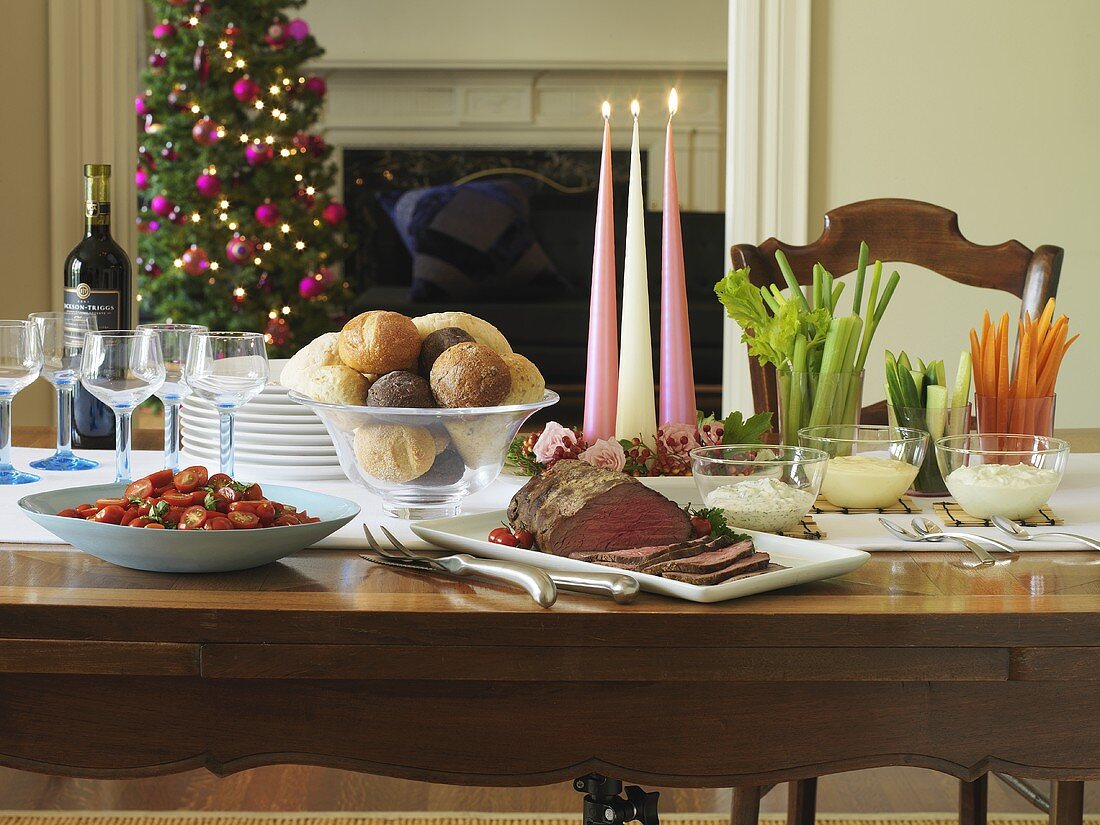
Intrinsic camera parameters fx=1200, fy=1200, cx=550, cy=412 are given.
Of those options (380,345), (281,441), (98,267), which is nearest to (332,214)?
(98,267)

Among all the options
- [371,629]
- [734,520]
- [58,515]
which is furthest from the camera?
[734,520]

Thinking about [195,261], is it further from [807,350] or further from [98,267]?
[807,350]

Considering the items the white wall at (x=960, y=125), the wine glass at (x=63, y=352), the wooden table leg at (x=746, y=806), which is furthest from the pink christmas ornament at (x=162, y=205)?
the wooden table leg at (x=746, y=806)

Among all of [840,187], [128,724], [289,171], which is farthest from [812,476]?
[289,171]

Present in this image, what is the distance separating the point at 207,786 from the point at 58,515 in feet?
4.51

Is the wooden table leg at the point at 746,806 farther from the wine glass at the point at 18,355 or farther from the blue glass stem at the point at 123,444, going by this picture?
the wine glass at the point at 18,355

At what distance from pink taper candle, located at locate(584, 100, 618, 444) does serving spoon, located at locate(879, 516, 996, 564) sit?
30 centimetres

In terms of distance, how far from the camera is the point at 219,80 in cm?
516

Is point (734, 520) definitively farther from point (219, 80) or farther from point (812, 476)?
point (219, 80)

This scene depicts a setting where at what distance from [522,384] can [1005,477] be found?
1.54 ft

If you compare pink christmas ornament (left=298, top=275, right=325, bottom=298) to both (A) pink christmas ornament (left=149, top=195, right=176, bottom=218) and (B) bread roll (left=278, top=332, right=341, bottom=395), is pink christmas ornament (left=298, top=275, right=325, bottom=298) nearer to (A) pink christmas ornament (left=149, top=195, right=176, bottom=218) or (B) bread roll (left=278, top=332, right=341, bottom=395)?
(A) pink christmas ornament (left=149, top=195, right=176, bottom=218)

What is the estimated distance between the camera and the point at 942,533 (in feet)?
3.53

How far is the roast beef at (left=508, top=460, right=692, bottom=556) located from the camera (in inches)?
37.6

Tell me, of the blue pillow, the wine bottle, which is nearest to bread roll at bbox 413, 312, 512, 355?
the wine bottle
